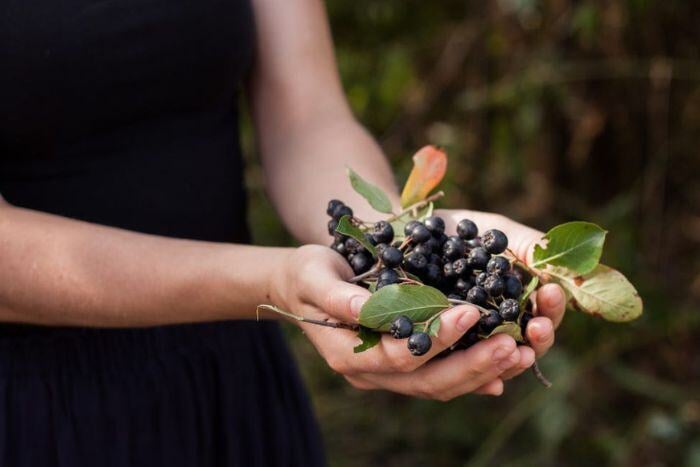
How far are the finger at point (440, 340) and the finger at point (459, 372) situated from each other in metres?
0.02

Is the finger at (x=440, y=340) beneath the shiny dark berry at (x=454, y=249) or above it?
beneath

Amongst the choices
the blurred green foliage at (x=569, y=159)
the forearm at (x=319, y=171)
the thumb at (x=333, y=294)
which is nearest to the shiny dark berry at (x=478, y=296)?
the thumb at (x=333, y=294)

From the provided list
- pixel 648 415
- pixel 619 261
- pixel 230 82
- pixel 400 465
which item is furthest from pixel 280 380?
pixel 400 465

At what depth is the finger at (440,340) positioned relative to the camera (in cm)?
72

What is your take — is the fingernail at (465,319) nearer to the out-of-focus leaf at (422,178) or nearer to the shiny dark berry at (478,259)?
the shiny dark berry at (478,259)

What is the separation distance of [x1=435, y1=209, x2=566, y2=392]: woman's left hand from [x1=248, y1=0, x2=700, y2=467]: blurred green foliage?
2.93ft

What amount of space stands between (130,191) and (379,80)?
4.29 feet

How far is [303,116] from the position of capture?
109 cm

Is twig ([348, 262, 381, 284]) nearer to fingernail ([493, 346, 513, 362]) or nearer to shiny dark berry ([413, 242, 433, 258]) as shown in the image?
shiny dark berry ([413, 242, 433, 258])

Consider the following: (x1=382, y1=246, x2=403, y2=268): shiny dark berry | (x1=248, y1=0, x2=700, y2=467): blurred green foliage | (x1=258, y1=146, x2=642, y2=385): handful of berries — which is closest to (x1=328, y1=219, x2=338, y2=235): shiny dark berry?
(x1=258, y1=146, x2=642, y2=385): handful of berries

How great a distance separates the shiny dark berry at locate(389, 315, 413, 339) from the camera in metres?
0.73

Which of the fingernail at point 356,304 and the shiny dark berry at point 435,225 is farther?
the shiny dark berry at point 435,225

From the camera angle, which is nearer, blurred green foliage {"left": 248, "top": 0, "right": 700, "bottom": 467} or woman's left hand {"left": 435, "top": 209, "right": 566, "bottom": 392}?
woman's left hand {"left": 435, "top": 209, "right": 566, "bottom": 392}

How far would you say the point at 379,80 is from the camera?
221 centimetres
